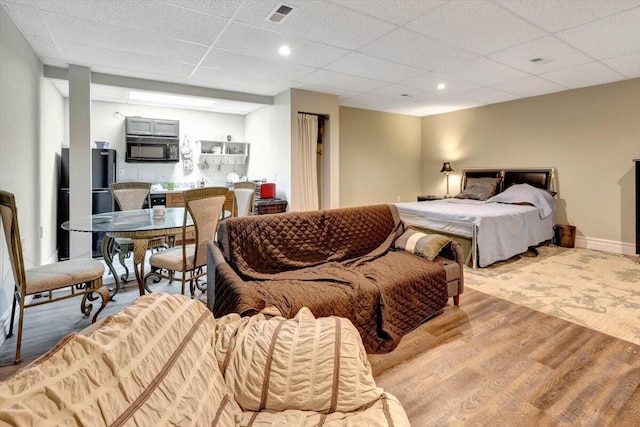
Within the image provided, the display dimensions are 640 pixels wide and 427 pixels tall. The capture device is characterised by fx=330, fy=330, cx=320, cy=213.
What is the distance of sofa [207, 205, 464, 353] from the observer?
2.05 meters

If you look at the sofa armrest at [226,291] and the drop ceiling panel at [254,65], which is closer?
the sofa armrest at [226,291]

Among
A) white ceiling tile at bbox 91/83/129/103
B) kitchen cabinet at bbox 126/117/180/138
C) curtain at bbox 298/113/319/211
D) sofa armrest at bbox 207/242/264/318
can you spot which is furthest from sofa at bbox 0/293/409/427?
kitchen cabinet at bbox 126/117/180/138

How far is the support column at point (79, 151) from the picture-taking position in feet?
13.0

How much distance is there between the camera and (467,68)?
416cm

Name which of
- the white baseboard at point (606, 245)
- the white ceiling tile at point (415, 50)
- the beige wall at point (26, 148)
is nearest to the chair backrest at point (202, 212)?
the beige wall at point (26, 148)

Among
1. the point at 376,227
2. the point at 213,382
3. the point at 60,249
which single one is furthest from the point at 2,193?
the point at 60,249

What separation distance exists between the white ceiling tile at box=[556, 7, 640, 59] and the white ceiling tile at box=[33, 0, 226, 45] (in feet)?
10.8

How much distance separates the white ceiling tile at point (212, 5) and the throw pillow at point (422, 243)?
2.40 m

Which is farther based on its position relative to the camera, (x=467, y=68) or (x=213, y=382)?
(x=467, y=68)

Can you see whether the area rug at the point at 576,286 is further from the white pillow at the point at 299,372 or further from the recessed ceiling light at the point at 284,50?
the recessed ceiling light at the point at 284,50

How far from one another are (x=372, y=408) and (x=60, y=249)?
5.14m

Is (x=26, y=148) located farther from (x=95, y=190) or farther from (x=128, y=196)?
(x=95, y=190)

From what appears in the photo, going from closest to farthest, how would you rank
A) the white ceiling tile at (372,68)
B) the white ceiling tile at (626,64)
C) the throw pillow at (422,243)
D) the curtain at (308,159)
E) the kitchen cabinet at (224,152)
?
the throw pillow at (422,243), the white ceiling tile at (626,64), the white ceiling tile at (372,68), the curtain at (308,159), the kitchen cabinet at (224,152)

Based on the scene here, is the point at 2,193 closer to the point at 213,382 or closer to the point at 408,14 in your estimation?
the point at 213,382
